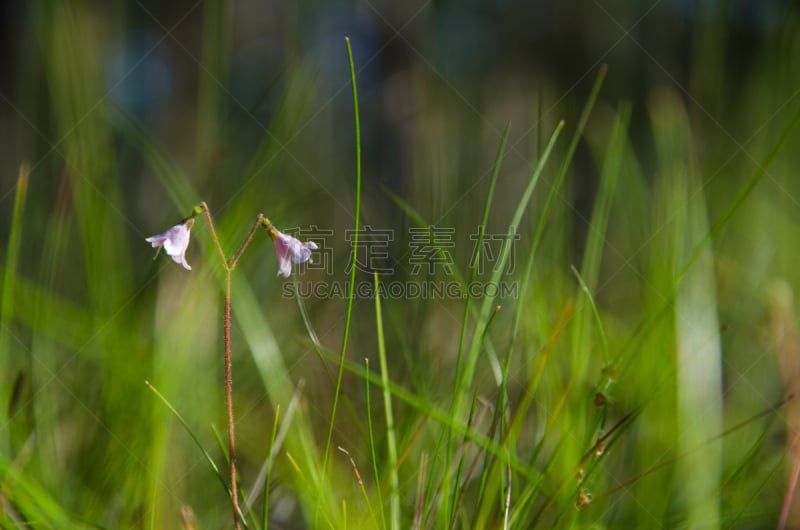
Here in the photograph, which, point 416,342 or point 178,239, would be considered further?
point 416,342

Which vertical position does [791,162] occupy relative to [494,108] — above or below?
below

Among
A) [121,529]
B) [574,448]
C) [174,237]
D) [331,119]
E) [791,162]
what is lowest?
[121,529]

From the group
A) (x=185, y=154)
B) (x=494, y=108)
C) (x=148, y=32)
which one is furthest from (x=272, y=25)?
(x=494, y=108)

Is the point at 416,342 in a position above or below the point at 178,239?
below

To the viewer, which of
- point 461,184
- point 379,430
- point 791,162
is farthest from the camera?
point 461,184

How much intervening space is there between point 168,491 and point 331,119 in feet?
10.4

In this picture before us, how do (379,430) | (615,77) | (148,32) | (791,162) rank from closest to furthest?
(379,430) → (791,162) → (615,77) → (148,32)

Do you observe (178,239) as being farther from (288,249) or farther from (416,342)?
(416,342)

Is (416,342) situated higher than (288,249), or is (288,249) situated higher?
(288,249)

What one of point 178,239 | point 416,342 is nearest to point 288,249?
point 178,239

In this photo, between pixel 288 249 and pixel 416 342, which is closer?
pixel 288 249

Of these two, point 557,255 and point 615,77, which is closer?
point 557,255

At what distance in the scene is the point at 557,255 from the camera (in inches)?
37.8

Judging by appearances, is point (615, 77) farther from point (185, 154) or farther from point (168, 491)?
point (168, 491)
